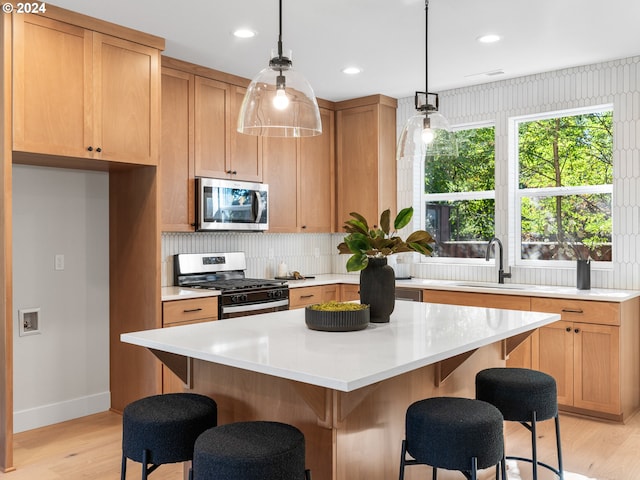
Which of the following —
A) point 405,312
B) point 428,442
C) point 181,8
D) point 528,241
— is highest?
point 181,8

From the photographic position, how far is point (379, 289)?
261 cm

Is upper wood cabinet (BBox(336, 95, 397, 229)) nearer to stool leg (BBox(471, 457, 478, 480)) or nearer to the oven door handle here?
the oven door handle

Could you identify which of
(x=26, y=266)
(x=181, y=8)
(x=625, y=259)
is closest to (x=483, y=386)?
(x=625, y=259)

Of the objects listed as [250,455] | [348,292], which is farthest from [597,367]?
[250,455]

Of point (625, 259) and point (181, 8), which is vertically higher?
point (181, 8)

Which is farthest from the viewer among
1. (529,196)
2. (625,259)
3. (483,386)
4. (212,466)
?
(529,196)

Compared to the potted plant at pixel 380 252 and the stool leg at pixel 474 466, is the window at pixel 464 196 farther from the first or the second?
the stool leg at pixel 474 466

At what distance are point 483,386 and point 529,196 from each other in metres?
2.72

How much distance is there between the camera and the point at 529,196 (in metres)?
4.89

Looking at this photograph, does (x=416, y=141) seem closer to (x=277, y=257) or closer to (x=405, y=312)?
(x=405, y=312)

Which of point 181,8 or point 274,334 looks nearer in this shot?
point 274,334

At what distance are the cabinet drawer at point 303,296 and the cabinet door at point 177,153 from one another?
3.30 feet

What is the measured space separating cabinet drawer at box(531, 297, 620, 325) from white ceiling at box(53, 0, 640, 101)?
177 centimetres

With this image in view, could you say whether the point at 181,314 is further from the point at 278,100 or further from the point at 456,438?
the point at 456,438
